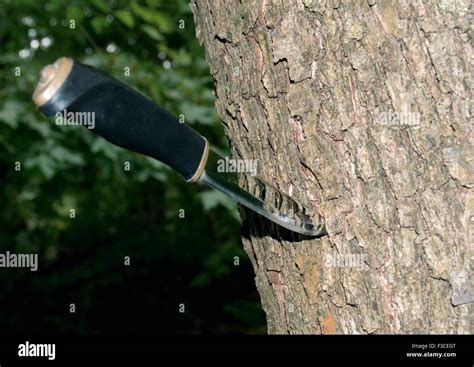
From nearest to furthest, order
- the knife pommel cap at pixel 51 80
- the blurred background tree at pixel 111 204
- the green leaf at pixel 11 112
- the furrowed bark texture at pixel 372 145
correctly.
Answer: the knife pommel cap at pixel 51 80, the furrowed bark texture at pixel 372 145, the green leaf at pixel 11 112, the blurred background tree at pixel 111 204

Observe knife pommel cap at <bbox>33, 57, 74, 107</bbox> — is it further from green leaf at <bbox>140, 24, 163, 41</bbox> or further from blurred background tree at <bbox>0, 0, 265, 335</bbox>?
green leaf at <bbox>140, 24, 163, 41</bbox>

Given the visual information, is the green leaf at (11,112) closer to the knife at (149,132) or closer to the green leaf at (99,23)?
the green leaf at (99,23)

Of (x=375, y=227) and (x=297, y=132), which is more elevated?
(x=297, y=132)

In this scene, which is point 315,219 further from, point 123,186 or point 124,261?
point 123,186

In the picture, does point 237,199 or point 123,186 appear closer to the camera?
point 237,199

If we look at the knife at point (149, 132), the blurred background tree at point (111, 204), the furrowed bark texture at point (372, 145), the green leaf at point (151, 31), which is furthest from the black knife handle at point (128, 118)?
the green leaf at point (151, 31)

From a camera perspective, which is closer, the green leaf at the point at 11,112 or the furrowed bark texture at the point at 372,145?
the furrowed bark texture at the point at 372,145

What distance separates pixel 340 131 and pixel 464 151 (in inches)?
7.1

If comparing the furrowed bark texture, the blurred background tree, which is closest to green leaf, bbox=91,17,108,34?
the blurred background tree

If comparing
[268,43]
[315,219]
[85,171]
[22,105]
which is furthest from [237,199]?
[85,171]

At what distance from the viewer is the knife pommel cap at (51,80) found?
73 cm

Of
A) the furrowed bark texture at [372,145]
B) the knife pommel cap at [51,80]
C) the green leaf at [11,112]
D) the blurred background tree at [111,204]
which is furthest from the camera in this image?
the blurred background tree at [111,204]

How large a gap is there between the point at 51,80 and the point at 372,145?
0.46m

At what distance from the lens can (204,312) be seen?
4699 millimetres
